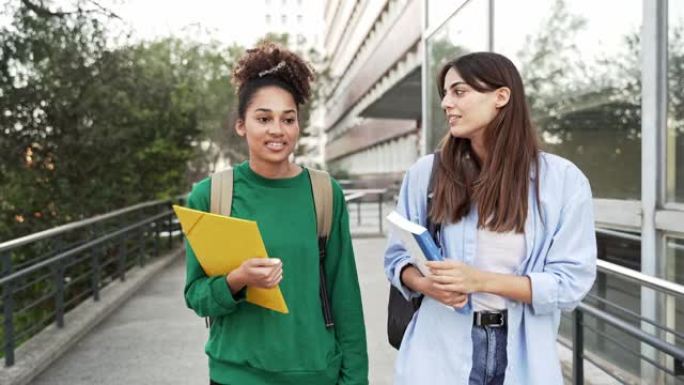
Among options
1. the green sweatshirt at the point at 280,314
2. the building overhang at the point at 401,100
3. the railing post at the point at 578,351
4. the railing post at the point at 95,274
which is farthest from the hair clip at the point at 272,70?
the building overhang at the point at 401,100

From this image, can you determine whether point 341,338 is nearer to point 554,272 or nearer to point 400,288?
point 400,288

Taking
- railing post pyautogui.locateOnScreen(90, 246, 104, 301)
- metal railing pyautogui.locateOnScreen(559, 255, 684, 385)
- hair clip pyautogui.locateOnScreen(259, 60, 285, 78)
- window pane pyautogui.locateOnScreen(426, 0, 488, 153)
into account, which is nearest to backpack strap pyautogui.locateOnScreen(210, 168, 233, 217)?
hair clip pyautogui.locateOnScreen(259, 60, 285, 78)

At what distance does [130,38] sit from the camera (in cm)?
1020

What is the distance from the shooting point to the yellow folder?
6.37ft

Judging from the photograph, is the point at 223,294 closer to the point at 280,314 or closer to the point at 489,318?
the point at 280,314

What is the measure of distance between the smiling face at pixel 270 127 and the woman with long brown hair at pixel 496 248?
447 mm

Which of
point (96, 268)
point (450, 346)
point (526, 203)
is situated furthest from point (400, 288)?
point (96, 268)

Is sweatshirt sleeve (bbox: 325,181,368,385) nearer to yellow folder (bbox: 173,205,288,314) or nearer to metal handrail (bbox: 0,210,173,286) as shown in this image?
yellow folder (bbox: 173,205,288,314)

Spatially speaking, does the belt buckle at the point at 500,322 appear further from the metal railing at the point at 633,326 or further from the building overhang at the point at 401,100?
the building overhang at the point at 401,100

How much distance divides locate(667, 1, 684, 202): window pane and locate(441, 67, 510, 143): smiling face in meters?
2.96

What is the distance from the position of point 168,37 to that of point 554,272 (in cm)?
Answer: 1847

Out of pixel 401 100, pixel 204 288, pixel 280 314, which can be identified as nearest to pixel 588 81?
pixel 280 314

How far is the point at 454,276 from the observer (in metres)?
1.80

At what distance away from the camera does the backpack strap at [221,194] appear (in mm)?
2156
